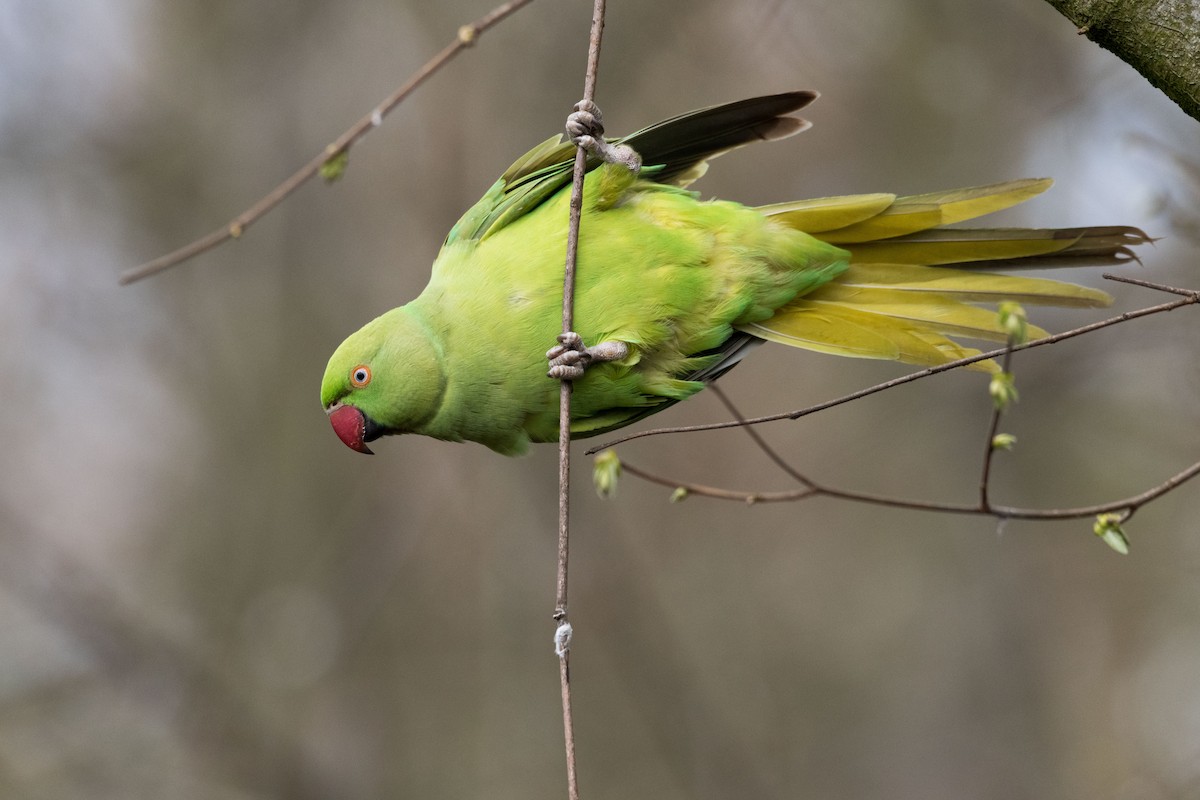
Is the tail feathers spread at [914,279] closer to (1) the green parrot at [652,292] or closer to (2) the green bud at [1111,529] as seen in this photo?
(1) the green parrot at [652,292]

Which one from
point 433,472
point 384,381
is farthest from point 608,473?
point 433,472

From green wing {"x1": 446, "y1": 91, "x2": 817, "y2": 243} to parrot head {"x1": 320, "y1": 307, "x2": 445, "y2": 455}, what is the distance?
0.42m

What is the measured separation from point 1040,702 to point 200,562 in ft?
19.0

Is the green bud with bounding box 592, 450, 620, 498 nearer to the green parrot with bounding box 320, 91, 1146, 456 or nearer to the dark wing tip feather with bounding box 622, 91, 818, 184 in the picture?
the green parrot with bounding box 320, 91, 1146, 456

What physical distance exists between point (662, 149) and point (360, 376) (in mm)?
1239

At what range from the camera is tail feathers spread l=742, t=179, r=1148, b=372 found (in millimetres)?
2906

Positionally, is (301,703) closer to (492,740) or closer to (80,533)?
(492,740)

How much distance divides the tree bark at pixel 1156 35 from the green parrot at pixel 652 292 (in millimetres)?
902

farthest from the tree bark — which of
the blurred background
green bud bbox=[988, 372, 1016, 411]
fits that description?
the blurred background

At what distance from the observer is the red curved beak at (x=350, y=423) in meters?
3.21

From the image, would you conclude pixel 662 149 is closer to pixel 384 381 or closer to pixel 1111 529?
pixel 384 381

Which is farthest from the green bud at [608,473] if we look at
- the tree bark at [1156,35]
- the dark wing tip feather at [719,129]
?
the tree bark at [1156,35]

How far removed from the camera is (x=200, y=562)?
266 inches

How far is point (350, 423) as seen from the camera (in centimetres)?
322
